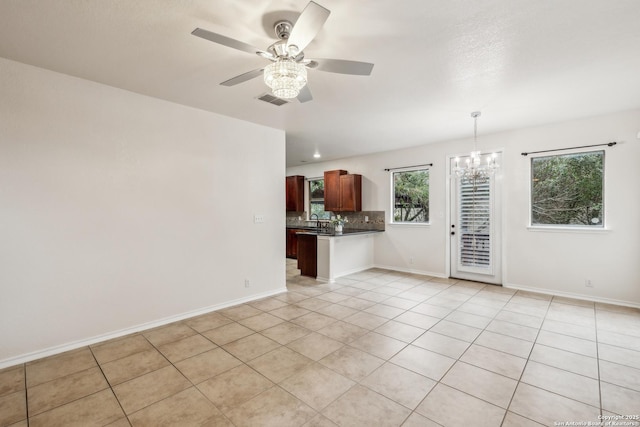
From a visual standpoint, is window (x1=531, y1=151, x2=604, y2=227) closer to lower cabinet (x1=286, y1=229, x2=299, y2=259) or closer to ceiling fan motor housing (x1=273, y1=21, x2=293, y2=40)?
ceiling fan motor housing (x1=273, y1=21, x2=293, y2=40)

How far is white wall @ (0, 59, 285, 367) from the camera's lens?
2559 mm

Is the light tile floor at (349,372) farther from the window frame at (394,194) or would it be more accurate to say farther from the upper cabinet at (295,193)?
the upper cabinet at (295,193)

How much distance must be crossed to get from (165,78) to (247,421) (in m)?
3.03

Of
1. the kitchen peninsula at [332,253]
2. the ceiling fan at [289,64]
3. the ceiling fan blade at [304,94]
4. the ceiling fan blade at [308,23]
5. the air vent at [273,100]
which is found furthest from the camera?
the kitchen peninsula at [332,253]

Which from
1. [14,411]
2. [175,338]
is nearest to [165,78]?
[175,338]

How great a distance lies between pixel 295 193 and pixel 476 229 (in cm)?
487

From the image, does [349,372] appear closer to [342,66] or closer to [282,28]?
[342,66]

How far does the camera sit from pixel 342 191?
6.95m

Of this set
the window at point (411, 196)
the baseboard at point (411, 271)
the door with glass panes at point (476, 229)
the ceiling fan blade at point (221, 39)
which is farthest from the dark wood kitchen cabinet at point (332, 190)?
the ceiling fan blade at point (221, 39)

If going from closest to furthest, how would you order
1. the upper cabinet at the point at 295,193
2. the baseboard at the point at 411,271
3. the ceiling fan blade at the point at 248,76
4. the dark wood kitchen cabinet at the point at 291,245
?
the ceiling fan blade at the point at 248,76, the baseboard at the point at 411,271, the dark wood kitchen cabinet at the point at 291,245, the upper cabinet at the point at 295,193

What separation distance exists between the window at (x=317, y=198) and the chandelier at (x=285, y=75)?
6214 millimetres

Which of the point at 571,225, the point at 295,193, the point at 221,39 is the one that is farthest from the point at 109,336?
the point at 571,225

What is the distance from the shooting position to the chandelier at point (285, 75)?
1.89 metres

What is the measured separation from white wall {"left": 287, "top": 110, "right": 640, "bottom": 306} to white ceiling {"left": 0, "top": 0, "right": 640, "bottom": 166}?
1.69 feet
